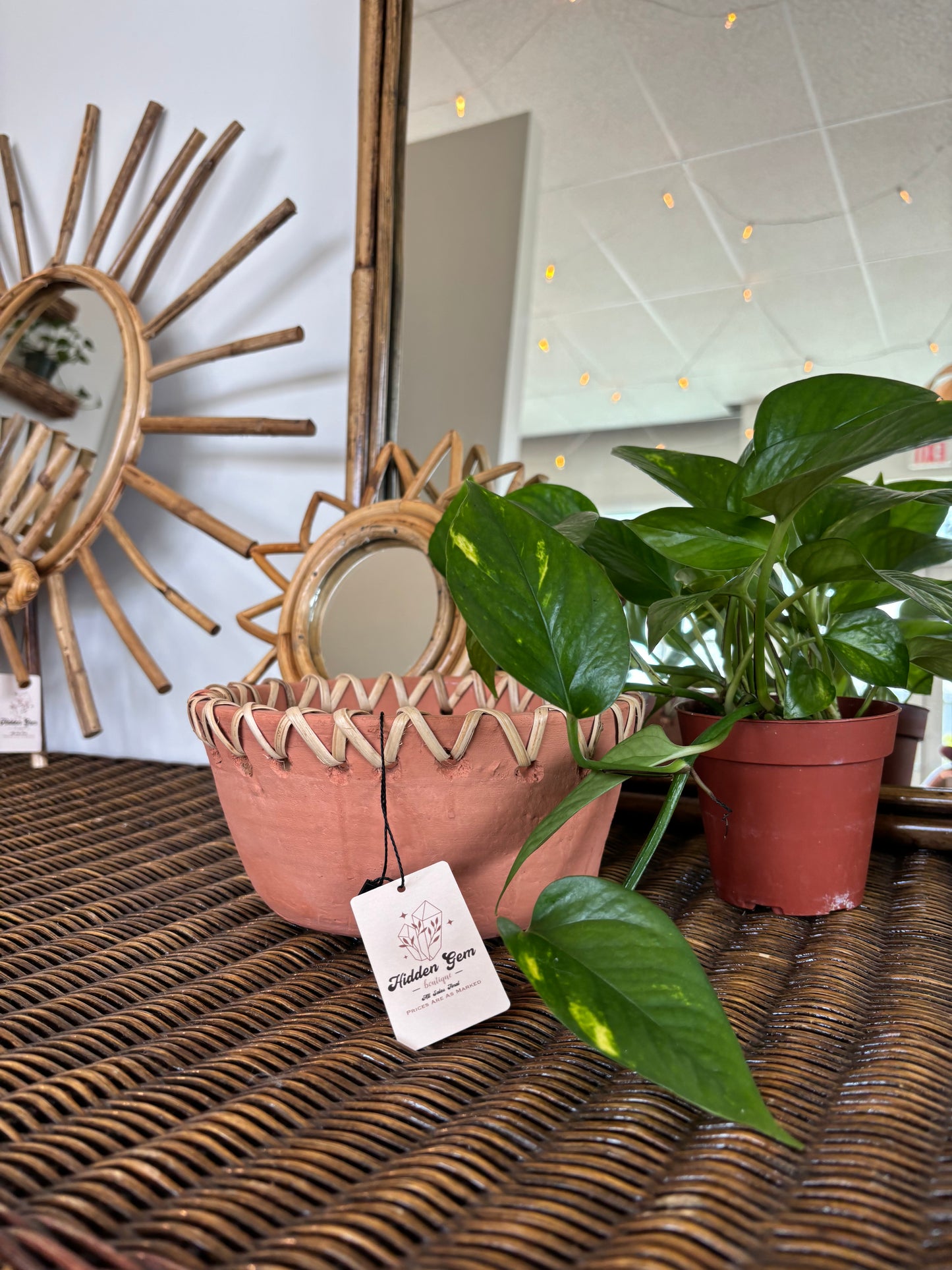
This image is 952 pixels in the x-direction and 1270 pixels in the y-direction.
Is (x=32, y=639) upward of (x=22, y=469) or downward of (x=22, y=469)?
downward

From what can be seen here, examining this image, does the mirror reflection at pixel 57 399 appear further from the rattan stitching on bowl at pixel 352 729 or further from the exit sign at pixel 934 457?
the exit sign at pixel 934 457

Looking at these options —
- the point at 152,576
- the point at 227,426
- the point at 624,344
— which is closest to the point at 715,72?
the point at 624,344

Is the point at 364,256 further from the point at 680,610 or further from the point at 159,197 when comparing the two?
the point at 680,610

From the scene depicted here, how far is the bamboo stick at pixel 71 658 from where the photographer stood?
4.34 feet

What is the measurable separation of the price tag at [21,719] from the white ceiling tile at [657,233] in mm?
1000

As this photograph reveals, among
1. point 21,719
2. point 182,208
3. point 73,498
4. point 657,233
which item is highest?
point 182,208

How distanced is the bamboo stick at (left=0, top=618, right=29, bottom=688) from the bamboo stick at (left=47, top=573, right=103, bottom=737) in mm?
57

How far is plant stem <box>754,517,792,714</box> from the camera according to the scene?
21.0 inches

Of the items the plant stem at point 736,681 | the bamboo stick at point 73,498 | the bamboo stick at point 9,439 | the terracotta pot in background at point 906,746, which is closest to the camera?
the plant stem at point 736,681

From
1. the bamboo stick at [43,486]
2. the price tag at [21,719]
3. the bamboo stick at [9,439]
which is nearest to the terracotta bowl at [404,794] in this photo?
the price tag at [21,719]

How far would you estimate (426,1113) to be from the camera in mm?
441

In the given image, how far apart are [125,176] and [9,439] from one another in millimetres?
451

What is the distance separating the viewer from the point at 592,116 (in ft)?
3.43

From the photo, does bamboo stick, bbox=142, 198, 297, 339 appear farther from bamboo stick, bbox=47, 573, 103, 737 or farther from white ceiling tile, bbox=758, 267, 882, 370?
white ceiling tile, bbox=758, 267, 882, 370
